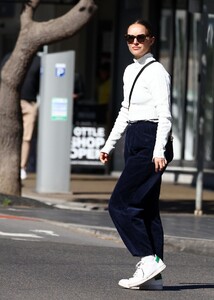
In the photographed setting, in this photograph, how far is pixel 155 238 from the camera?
9.35 metres

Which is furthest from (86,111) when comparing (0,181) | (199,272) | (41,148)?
(199,272)

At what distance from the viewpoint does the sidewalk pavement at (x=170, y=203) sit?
1255cm

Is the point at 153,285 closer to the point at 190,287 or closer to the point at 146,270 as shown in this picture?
the point at 146,270

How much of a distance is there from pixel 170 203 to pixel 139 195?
8.44 m

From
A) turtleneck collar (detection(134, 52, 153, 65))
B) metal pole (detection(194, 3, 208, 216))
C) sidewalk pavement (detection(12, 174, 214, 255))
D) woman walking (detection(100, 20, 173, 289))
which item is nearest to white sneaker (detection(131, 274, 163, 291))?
woman walking (detection(100, 20, 173, 289))

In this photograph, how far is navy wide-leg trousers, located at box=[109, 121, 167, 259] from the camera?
9.21 m

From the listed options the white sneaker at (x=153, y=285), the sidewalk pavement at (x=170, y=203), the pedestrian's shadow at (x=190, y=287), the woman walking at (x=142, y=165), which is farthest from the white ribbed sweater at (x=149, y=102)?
the sidewalk pavement at (x=170, y=203)

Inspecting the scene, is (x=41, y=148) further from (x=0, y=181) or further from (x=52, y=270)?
(x=52, y=270)

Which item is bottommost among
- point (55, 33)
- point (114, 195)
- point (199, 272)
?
point (199, 272)

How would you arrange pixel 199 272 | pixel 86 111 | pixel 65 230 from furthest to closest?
pixel 86 111, pixel 65 230, pixel 199 272

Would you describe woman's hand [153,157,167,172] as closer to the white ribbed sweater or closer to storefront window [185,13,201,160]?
the white ribbed sweater

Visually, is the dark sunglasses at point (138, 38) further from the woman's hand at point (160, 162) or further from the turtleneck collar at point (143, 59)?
the woman's hand at point (160, 162)

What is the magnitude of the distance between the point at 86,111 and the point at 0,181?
6.85 meters

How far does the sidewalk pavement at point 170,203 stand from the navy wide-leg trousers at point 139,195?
3.06m
